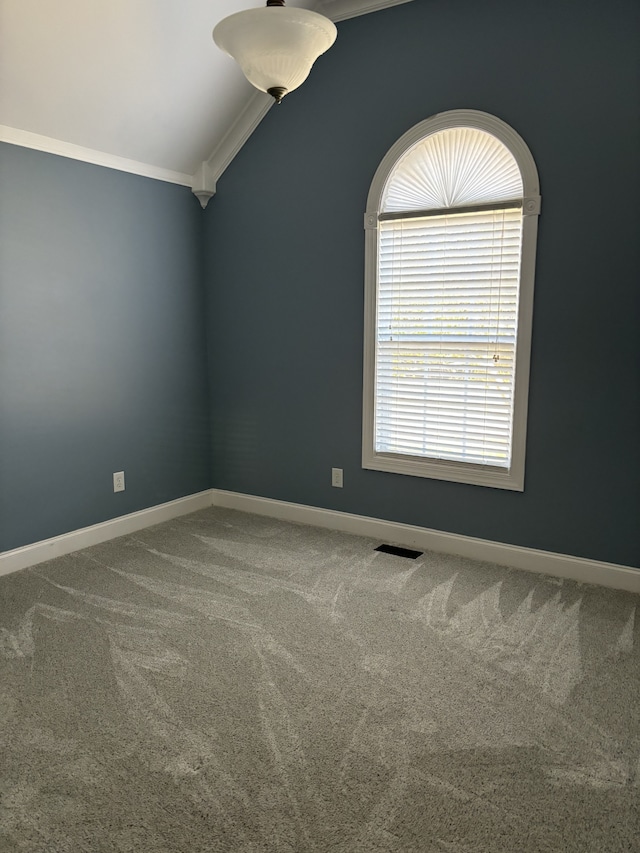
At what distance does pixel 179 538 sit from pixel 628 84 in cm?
333

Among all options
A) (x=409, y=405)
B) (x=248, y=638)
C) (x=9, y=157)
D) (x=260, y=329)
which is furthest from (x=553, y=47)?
(x=248, y=638)

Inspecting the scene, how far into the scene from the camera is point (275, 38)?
216 cm

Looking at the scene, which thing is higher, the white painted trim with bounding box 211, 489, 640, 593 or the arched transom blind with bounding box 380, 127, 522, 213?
the arched transom blind with bounding box 380, 127, 522, 213

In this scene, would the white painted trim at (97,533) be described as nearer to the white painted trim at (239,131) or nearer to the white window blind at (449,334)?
the white window blind at (449,334)

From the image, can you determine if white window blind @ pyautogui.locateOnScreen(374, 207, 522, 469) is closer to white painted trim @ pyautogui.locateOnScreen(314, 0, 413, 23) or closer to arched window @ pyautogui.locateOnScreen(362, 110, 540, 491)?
arched window @ pyautogui.locateOnScreen(362, 110, 540, 491)

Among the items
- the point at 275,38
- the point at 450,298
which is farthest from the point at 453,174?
the point at 275,38

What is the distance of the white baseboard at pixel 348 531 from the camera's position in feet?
10.2

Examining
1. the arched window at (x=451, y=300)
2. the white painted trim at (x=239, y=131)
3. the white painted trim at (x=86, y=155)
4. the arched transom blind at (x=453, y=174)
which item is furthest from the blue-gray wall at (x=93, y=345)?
the arched transom blind at (x=453, y=174)

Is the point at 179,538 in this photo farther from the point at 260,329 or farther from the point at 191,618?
the point at 260,329

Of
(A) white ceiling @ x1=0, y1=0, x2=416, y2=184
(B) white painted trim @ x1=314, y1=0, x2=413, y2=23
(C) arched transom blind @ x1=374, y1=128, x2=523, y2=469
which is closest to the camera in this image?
(A) white ceiling @ x1=0, y1=0, x2=416, y2=184

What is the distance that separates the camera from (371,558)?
3.44m

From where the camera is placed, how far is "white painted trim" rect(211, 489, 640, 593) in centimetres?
307

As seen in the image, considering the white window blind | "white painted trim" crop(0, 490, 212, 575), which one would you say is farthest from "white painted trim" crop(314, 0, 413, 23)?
"white painted trim" crop(0, 490, 212, 575)

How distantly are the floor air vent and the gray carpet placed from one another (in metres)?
0.16
